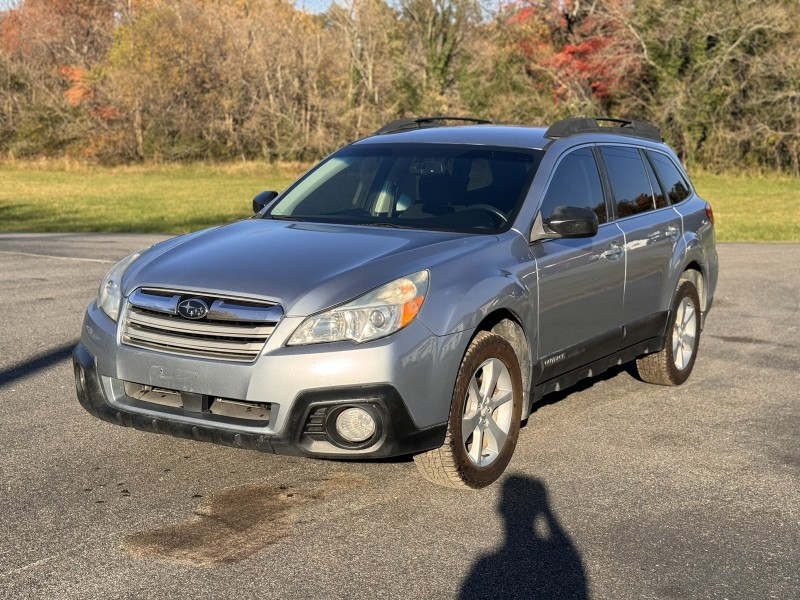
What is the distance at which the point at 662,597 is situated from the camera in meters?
4.13

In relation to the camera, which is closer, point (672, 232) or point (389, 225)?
point (389, 225)

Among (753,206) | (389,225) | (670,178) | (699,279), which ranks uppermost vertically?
(389,225)

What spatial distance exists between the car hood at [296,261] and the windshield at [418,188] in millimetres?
294

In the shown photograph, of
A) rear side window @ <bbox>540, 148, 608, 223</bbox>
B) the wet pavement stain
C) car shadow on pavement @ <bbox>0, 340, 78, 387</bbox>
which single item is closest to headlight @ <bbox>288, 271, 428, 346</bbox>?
the wet pavement stain

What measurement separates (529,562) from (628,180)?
3541 mm

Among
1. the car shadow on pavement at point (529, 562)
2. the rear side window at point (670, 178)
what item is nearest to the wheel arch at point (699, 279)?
the rear side window at point (670, 178)

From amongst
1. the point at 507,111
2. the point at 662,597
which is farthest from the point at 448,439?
the point at 507,111

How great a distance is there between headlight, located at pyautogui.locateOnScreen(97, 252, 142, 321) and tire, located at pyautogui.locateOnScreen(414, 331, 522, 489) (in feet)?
5.38

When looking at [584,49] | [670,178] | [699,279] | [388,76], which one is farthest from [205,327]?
[388,76]

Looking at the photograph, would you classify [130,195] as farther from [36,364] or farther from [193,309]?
[193,309]

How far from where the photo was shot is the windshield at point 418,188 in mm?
6113

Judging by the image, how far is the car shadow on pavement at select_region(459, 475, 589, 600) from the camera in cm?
414

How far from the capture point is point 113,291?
5551mm

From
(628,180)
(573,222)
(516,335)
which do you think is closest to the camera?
(516,335)
